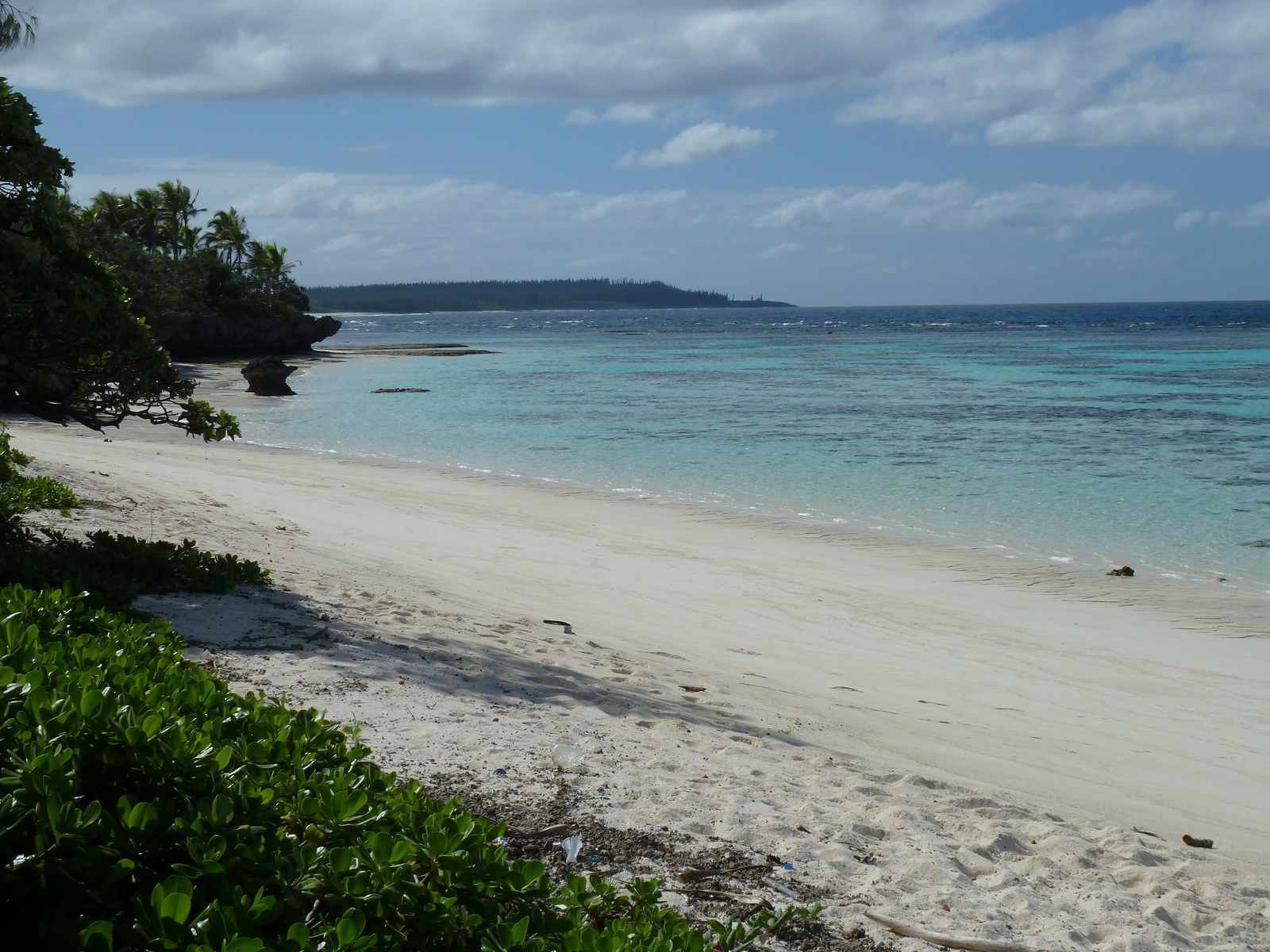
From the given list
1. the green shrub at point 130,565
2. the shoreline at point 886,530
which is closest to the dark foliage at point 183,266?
the shoreline at point 886,530

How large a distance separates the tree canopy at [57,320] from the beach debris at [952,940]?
17.9 feet

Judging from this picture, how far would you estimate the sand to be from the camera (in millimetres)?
3635

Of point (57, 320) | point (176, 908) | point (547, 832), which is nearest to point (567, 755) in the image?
point (547, 832)

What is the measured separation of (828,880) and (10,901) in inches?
94.5

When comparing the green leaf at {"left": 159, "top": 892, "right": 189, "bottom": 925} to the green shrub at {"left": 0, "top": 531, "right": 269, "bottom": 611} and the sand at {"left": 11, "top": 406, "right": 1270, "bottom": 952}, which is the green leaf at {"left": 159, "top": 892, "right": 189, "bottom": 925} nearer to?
the sand at {"left": 11, "top": 406, "right": 1270, "bottom": 952}

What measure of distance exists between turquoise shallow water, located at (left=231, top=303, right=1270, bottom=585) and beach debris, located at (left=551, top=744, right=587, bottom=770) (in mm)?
9371

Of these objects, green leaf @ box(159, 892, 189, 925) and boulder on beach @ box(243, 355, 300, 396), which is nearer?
green leaf @ box(159, 892, 189, 925)

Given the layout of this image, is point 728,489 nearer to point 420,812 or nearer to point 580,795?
point 580,795

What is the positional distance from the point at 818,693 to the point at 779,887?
130 inches

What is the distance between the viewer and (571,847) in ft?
10.9

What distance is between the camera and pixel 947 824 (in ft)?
13.2

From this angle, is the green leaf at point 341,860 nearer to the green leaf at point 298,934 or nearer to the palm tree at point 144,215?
the green leaf at point 298,934

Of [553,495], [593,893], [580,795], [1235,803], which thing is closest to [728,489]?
[553,495]

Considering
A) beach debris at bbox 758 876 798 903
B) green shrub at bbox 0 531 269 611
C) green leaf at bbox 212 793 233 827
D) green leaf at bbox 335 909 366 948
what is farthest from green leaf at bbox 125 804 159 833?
green shrub at bbox 0 531 269 611
